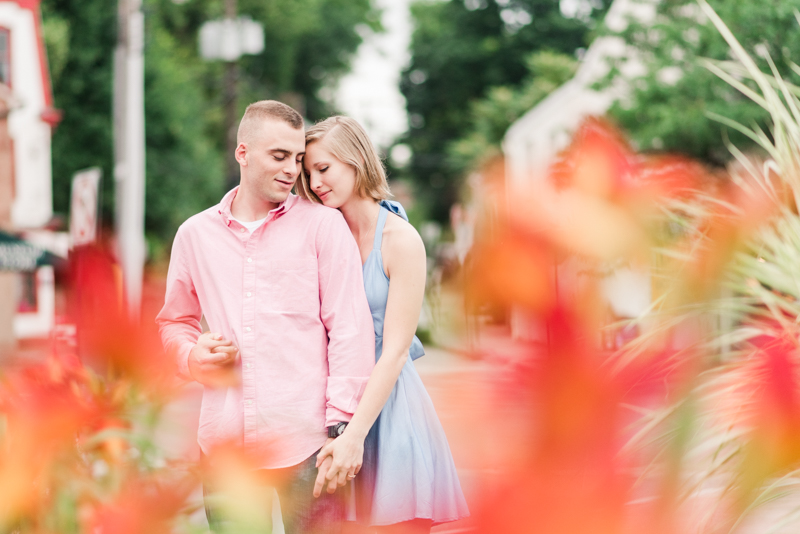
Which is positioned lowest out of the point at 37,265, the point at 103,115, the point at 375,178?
the point at 37,265

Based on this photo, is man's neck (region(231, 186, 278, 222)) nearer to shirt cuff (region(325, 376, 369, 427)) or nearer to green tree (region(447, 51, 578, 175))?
shirt cuff (region(325, 376, 369, 427))

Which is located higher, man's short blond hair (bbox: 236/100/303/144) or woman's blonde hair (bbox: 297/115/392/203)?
man's short blond hair (bbox: 236/100/303/144)

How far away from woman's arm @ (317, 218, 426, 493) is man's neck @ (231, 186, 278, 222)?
253 mm

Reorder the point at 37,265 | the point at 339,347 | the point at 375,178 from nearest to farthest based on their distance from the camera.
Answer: the point at 339,347, the point at 375,178, the point at 37,265

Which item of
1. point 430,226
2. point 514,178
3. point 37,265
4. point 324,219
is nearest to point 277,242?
point 324,219

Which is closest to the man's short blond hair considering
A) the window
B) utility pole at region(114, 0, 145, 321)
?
utility pole at region(114, 0, 145, 321)

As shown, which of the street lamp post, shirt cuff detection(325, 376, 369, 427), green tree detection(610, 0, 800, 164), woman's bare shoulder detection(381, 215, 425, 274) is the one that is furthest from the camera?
the street lamp post

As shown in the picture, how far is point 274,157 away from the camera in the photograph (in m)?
1.70

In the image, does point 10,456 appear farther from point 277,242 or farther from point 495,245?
point 277,242

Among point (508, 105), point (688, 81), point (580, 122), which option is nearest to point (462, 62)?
point (508, 105)

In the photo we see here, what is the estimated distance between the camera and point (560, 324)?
1.76 feet

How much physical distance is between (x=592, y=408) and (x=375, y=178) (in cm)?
133

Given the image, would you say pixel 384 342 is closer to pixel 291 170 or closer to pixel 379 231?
pixel 379 231

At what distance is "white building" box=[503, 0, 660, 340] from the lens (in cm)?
59
